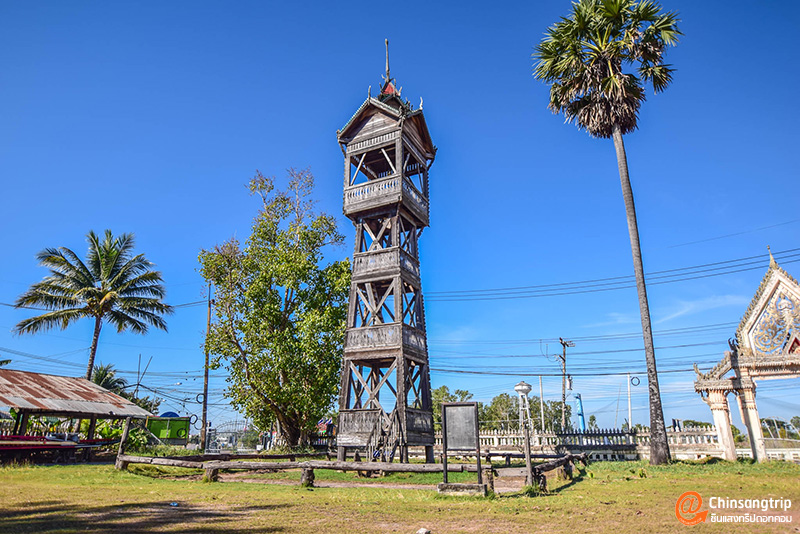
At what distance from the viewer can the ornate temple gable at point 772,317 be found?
16812 millimetres

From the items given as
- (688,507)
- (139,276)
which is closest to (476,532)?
(688,507)

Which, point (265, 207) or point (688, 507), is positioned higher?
point (265, 207)

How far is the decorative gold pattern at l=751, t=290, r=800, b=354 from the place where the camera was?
1684 cm

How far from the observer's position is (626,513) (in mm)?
7918

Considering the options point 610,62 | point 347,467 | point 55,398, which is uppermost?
point 610,62

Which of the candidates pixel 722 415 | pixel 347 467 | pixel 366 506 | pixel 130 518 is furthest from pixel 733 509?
pixel 722 415

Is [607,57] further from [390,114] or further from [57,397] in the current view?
[57,397]

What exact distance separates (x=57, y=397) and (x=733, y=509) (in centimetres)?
2679

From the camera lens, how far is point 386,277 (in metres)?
22.3

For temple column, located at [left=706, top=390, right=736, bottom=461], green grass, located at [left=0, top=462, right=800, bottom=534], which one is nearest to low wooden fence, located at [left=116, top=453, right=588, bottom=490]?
green grass, located at [left=0, top=462, right=800, bottom=534]

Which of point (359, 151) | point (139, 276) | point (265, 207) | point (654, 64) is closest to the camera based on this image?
point (654, 64)

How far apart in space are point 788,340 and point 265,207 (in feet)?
87.7

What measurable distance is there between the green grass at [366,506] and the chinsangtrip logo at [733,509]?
191 mm

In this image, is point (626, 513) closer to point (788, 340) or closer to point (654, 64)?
point (788, 340)
